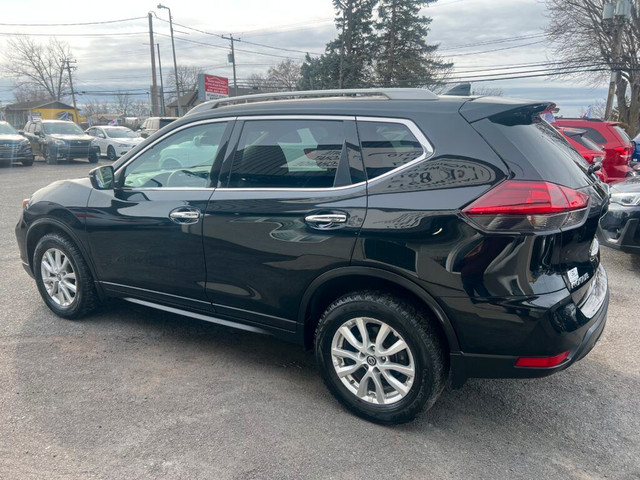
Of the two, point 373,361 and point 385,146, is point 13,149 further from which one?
point 373,361

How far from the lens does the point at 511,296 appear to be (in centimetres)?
248

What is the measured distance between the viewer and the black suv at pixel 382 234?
2.51 metres

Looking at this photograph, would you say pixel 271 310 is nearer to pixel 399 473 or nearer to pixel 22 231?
pixel 399 473

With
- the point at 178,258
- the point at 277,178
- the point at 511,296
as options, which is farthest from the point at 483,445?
the point at 178,258

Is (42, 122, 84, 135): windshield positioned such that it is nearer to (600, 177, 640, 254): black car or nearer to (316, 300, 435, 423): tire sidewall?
(600, 177, 640, 254): black car

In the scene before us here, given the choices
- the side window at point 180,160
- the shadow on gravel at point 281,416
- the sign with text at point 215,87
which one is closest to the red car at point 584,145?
the shadow on gravel at point 281,416

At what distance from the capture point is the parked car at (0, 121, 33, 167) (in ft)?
66.0

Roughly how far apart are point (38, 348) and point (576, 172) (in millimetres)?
3841

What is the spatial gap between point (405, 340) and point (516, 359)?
0.56 meters

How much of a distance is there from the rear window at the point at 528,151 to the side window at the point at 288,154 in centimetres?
82

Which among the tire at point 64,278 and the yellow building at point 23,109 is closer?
the tire at point 64,278

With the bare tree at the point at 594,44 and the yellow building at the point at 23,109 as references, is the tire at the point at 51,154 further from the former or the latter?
the yellow building at the point at 23,109

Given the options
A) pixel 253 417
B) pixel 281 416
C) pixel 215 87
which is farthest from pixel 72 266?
pixel 215 87

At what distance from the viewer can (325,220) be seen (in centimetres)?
287
